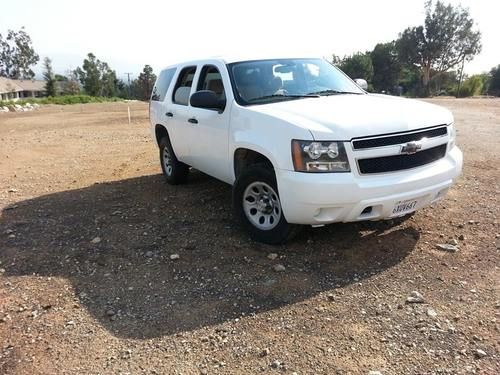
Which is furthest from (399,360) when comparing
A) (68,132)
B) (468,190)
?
(68,132)

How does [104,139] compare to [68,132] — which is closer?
[104,139]

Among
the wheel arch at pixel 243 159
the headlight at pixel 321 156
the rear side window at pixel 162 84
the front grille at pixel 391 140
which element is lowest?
the wheel arch at pixel 243 159

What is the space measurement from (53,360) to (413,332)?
7.99 feet

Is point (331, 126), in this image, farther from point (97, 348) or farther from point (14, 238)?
point (14, 238)

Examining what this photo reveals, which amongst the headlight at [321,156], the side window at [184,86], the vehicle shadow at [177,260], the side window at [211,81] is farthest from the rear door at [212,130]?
the headlight at [321,156]

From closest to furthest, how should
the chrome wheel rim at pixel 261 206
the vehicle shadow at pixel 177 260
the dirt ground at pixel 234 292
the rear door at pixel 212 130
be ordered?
the dirt ground at pixel 234 292 → the vehicle shadow at pixel 177 260 → the chrome wheel rim at pixel 261 206 → the rear door at pixel 212 130

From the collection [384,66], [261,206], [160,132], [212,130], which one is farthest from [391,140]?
[384,66]

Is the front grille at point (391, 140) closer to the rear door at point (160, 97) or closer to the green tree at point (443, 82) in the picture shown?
the rear door at point (160, 97)

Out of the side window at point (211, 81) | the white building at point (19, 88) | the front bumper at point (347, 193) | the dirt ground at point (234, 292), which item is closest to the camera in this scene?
the dirt ground at point (234, 292)

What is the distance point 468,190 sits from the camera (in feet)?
19.9

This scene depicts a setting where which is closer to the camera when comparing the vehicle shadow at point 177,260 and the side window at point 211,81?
the vehicle shadow at point 177,260

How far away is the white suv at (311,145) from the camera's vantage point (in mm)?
3707

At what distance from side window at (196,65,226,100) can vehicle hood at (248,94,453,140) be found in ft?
2.75

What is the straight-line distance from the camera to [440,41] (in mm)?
44500
